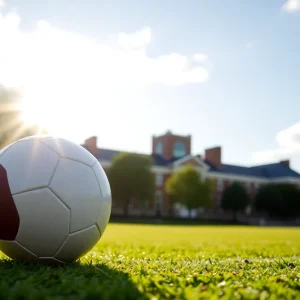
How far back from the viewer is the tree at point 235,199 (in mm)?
69188

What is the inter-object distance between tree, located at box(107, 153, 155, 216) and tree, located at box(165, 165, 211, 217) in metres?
5.42

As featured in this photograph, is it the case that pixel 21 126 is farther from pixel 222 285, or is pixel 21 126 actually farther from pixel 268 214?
pixel 268 214

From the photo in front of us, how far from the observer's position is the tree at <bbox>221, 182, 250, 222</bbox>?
69.2m

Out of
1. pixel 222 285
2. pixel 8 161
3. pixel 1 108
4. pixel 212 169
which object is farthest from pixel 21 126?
pixel 212 169

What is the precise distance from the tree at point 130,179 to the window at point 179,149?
70.8 ft

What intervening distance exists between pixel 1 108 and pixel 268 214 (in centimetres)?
5919

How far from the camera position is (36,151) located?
16.6ft

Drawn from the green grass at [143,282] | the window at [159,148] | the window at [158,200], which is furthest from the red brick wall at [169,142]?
the green grass at [143,282]

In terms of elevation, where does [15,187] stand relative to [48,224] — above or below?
above

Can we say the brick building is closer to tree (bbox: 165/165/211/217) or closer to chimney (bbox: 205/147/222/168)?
chimney (bbox: 205/147/222/168)

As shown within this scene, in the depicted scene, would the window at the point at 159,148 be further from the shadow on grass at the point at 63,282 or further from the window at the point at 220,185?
the shadow on grass at the point at 63,282

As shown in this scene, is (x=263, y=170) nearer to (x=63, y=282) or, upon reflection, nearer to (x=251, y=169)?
(x=251, y=169)

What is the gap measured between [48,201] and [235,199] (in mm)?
66951

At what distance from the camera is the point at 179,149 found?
260 ft
